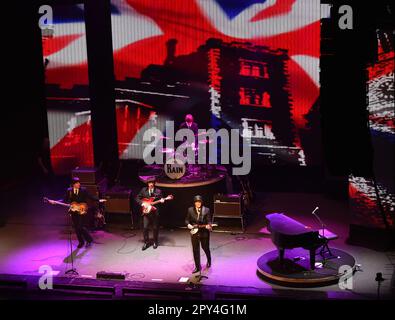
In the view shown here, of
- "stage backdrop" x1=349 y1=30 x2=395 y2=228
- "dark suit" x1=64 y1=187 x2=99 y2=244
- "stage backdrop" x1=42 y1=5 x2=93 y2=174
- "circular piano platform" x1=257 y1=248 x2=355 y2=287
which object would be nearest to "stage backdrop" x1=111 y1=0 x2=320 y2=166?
"stage backdrop" x1=42 y1=5 x2=93 y2=174

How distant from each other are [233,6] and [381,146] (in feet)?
17.4

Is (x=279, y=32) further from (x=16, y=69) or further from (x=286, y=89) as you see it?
(x=16, y=69)

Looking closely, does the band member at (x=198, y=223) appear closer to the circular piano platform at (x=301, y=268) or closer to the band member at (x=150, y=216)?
the circular piano platform at (x=301, y=268)

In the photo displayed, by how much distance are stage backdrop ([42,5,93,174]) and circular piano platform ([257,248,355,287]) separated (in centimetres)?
674

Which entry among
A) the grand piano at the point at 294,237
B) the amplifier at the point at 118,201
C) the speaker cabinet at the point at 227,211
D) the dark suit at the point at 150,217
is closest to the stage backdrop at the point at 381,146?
the grand piano at the point at 294,237

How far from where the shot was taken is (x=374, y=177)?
40.9ft

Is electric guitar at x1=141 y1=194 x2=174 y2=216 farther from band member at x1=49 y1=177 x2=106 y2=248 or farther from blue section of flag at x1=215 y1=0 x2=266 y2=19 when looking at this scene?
blue section of flag at x1=215 y1=0 x2=266 y2=19

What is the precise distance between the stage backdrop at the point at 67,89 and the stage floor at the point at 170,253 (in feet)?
6.08

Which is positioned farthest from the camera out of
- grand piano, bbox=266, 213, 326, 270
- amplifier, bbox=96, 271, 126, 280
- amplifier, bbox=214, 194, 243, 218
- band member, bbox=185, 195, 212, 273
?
amplifier, bbox=214, 194, 243, 218

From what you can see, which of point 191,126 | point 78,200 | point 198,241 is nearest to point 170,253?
point 198,241

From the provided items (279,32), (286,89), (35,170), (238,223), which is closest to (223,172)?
(238,223)

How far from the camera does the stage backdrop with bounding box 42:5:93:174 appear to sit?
16406mm

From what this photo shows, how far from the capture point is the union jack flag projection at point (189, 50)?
50.3 ft

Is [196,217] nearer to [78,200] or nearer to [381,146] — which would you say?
[78,200]
